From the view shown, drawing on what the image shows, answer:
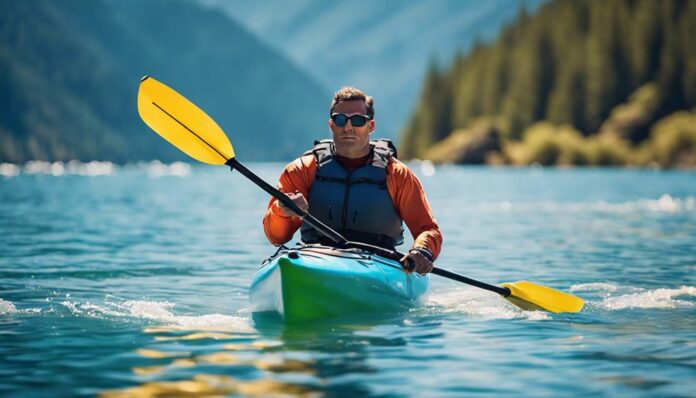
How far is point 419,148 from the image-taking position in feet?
458

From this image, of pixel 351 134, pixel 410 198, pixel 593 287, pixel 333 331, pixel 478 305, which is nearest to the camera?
pixel 333 331

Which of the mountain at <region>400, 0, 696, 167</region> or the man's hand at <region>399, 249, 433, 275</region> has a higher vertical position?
the mountain at <region>400, 0, 696, 167</region>

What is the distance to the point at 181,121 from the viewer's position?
1066 cm

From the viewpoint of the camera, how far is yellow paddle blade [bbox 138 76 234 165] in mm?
10492

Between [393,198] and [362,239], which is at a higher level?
[393,198]

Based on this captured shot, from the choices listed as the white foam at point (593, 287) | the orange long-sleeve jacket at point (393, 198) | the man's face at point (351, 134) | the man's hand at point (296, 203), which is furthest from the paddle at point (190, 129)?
the white foam at point (593, 287)

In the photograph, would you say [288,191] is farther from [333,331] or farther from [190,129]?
[333,331]

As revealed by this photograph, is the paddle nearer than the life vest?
No

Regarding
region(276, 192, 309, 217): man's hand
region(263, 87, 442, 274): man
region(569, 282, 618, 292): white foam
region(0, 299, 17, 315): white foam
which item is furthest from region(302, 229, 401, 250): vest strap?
region(569, 282, 618, 292): white foam

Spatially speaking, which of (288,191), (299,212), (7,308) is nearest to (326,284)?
(299,212)

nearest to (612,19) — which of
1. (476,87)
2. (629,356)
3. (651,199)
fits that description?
(476,87)

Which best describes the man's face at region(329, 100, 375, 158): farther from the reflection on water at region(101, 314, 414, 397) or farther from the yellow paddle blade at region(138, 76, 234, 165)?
the reflection on water at region(101, 314, 414, 397)

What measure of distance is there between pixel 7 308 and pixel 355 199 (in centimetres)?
407

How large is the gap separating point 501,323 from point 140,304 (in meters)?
4.09
